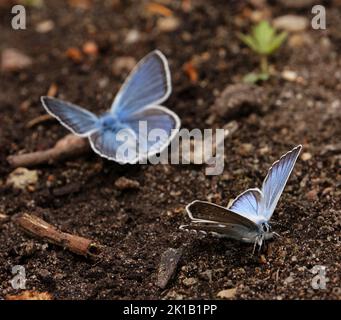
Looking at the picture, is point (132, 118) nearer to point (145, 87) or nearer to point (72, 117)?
point (145, 87)

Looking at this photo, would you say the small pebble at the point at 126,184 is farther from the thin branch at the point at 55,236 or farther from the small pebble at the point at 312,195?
the small pebble at the point at 312,195

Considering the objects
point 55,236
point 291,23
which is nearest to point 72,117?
point 55,236

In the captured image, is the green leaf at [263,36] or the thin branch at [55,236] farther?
the green leaf at [263,36]

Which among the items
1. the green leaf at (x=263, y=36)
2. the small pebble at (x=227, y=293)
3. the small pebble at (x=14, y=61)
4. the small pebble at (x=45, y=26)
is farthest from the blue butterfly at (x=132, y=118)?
the small pebble at (x=45, y=26)

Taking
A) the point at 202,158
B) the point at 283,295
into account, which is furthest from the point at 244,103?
the point at 283,295

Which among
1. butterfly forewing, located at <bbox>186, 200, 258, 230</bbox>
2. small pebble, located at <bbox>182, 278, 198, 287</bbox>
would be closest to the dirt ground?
small pebble, located at <bbox>182, 278, 198, 287</bbox>

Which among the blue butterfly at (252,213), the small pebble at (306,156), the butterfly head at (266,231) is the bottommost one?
the butterfly head at (266,231)
